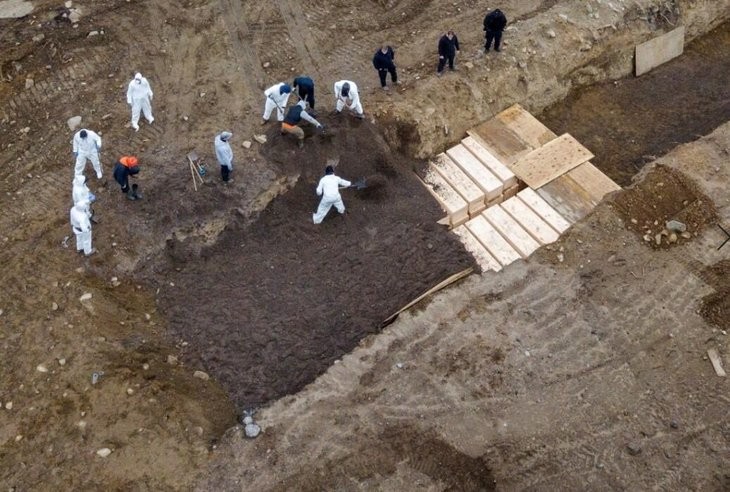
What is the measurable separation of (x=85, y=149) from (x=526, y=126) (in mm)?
9021

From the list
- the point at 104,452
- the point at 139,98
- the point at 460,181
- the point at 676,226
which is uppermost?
the point at 139,98

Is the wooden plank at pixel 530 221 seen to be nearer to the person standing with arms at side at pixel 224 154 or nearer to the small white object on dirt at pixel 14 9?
the person standing with arms at side at pixel 224 154

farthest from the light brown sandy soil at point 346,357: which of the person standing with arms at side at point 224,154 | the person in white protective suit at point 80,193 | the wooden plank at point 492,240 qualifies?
the person in white protective suit at point 80,193

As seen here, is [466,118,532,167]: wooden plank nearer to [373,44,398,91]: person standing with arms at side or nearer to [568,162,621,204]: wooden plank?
[568,162,621,204]: wooden plank

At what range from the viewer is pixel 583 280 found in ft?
33.5

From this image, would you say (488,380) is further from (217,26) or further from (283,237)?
(217,26)

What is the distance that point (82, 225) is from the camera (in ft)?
32.6

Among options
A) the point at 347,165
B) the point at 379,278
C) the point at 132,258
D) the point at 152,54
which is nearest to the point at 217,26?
the point at 152,54

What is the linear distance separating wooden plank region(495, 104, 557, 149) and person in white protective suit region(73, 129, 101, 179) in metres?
8.36

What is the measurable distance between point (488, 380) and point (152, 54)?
10502 mm

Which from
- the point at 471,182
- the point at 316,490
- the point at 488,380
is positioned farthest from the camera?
the point at 471,182

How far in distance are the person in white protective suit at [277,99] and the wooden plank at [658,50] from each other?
885 cm

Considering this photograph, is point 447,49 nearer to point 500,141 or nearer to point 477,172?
point 500,141

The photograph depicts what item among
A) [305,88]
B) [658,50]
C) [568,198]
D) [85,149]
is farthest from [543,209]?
[85,149]
